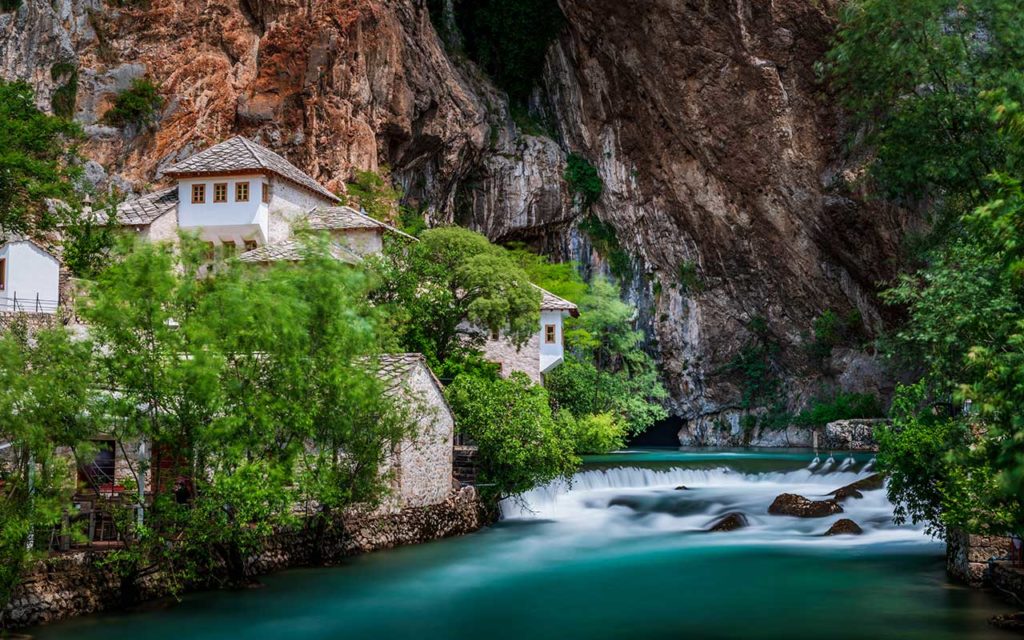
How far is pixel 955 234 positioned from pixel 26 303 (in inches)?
1173

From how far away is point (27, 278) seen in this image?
2675 centimetres

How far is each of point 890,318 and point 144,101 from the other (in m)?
37.8

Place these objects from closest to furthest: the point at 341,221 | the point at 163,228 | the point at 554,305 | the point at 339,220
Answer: the point at 341,221
the point at 339,220
the point at 163,228
the point at 554,305

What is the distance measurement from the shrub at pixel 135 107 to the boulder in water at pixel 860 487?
31086 millimetres

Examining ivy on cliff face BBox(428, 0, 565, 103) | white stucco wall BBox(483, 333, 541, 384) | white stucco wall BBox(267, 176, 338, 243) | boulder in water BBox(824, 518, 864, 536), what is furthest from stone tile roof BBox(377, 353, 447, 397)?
ivy on cliff face BBox(428, 0, 565, 103)

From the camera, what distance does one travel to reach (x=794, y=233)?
49.3m

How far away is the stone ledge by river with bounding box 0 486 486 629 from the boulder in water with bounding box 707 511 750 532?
6.59 metres

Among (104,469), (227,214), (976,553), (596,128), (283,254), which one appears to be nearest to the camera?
(976,553)

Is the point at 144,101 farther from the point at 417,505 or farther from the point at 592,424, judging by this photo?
the point at 417,505

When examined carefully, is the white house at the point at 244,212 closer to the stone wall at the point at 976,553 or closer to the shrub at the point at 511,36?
the stone wall at the point at 976,553

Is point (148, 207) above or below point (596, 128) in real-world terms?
below

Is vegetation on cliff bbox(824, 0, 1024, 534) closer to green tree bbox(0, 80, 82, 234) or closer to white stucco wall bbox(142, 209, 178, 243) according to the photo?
white stucco wall bbox(142, 209, 178, 243)

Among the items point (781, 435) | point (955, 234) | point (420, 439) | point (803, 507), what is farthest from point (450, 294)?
point (781, 435)

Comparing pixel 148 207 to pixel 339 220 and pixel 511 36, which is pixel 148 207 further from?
pixel 511 36
